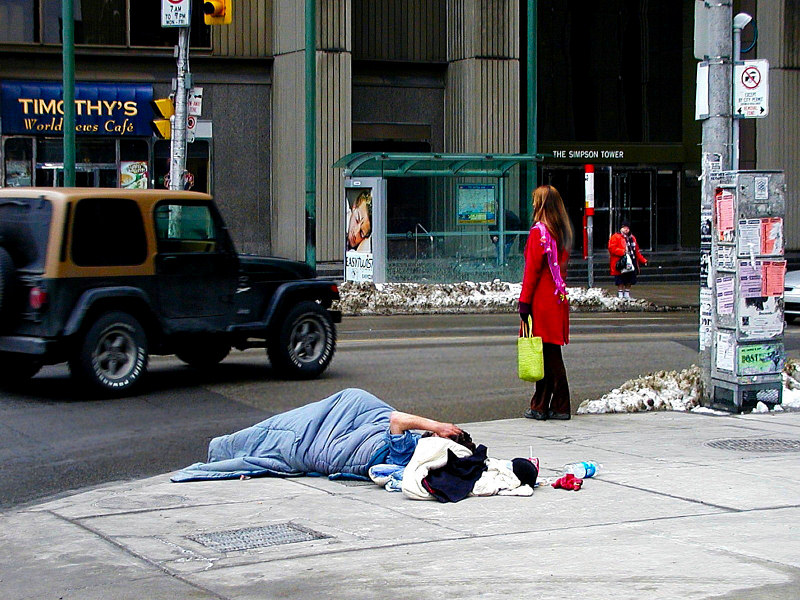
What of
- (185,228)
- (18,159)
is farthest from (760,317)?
(18,159)

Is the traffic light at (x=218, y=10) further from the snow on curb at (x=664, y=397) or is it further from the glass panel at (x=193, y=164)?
the glass panel at (x=193, y=164)

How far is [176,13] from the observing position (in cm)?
2141

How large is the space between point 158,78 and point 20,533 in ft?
87.1

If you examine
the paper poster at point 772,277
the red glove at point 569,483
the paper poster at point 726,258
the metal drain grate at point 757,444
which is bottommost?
the metal drain grate at point 757,444

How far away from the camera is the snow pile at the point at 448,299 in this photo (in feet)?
76.5

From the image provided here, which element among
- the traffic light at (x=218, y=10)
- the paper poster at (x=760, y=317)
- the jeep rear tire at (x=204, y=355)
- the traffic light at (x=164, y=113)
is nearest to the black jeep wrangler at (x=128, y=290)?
the jeep rear tire at (x=204, y=355)

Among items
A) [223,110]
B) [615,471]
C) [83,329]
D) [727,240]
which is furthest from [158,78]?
[615,471]

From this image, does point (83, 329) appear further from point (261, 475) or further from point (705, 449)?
point (705, 449)

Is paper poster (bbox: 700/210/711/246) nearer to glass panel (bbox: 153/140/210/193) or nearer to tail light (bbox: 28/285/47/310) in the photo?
tail light (bbox: 28/285/47/310)

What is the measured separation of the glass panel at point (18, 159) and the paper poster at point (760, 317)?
78.0 ft

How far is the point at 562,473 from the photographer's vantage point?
26.7 feet

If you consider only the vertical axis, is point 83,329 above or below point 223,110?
below

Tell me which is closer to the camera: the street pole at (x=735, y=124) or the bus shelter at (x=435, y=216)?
the street pole at (x=735, y=124)

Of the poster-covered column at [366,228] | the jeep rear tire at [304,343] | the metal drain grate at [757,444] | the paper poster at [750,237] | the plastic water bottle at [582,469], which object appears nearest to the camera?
the plastic water bottle at [582,469]
